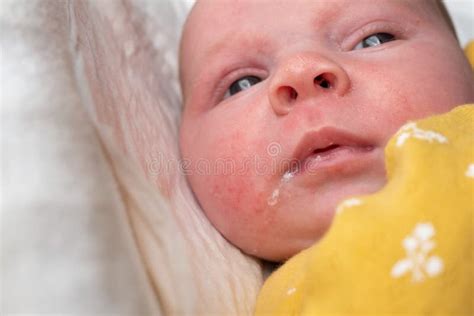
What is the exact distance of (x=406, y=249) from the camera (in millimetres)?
651

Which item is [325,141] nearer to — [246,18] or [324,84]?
[324,84]

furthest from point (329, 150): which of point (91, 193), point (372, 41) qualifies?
point (91, 193)

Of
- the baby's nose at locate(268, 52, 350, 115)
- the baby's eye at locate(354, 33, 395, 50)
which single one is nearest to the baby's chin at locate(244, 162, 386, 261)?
the baby's nose at locate(268, 52, 350, 115)

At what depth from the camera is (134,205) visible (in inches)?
29.1

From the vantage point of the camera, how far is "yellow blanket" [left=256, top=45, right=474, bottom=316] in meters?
0.65

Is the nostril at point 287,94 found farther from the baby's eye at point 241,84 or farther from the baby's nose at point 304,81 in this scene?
the baby's eye at point 241,84

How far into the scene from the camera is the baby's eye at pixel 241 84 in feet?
3.60

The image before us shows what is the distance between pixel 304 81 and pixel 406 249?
317 millimetres

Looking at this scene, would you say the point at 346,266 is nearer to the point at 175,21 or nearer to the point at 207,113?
the point at 207,113

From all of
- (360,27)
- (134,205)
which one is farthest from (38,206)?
(360,27)

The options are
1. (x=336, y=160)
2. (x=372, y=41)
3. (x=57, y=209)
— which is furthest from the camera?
(x=372, y=41)

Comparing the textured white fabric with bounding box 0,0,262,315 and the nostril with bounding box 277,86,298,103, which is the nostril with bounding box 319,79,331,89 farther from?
the textured white fabric with bounding box 0,0,262,315

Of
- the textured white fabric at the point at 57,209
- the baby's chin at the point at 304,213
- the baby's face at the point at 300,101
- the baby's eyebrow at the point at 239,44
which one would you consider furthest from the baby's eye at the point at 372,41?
the textured white fabric at the point at 57,209

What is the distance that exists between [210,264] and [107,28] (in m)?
0.44
